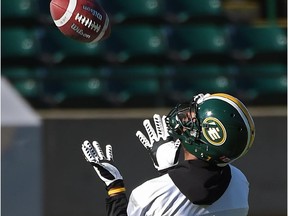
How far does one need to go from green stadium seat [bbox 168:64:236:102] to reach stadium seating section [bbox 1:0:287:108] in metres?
0.01

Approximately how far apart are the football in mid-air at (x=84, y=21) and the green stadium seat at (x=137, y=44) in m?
5.34

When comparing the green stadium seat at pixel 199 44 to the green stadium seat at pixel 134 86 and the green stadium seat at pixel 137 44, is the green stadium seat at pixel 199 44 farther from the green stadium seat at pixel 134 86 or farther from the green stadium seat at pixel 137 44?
the green stadium seat at pixel 134 86

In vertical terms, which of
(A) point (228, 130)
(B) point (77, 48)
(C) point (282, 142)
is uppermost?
(B) point (77, 48)

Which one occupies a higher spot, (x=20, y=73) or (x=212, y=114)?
(x=20, y=73)

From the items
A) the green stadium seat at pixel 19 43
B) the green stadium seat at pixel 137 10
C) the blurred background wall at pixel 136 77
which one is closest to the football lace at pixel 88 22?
the blurred background wall at pixel 136 77

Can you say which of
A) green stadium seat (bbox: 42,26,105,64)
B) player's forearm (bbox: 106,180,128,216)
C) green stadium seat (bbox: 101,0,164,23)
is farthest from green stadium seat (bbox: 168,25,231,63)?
player's forearm (bbox: 106,180,128,216)

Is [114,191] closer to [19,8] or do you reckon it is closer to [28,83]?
[28,83]

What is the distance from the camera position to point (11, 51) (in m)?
9.31

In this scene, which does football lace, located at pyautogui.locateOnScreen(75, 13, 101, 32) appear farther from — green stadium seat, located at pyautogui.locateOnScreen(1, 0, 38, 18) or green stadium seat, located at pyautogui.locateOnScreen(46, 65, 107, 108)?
green stadium seat, located at pyautogui.locateOnScreen(1, 0, 38, 18)

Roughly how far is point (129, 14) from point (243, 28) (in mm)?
1264

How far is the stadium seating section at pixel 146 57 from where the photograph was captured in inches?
347

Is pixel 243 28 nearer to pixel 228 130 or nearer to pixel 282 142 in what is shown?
pixel 282 142

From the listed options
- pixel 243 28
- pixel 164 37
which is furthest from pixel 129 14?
pixel 243 28

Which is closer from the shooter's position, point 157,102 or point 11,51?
point 157,102
